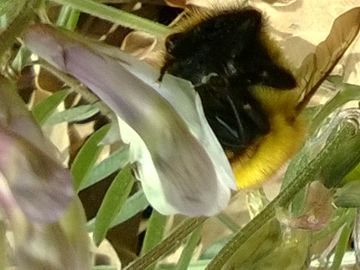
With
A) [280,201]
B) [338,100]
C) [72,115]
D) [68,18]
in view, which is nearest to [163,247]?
[280,201]

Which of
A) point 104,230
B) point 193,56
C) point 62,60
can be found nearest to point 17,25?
point 62,60

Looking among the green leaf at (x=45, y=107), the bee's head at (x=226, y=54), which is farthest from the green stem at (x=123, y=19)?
the green leaf at (x=45, y=107)

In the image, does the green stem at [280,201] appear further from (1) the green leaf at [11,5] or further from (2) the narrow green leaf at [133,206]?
(2) the narrow green leaf at [133,206]

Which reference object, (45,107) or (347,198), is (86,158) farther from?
(347,198)

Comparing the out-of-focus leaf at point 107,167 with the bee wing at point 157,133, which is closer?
the bee wing at point 157,133

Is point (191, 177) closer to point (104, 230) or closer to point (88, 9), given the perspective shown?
point (88, 9)

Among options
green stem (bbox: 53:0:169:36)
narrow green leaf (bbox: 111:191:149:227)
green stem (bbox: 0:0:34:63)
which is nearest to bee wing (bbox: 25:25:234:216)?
green stem (bbox: 0:0:34:63)
